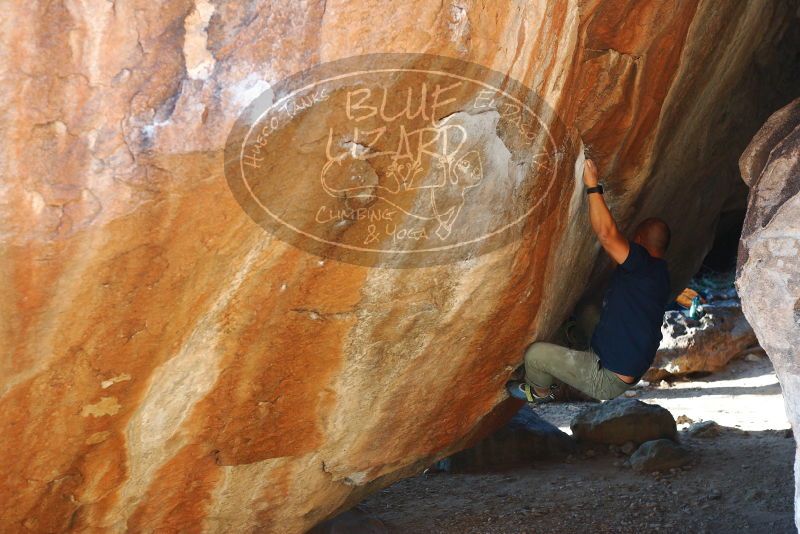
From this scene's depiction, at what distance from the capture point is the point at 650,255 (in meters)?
3.77

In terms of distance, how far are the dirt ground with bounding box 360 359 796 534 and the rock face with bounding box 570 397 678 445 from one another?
5.4 inches

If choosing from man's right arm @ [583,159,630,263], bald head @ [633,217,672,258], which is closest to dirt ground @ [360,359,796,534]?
bald head @ [633,217,672,258]

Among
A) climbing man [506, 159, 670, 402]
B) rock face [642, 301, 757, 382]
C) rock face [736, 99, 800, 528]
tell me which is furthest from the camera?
rock face [642, 301, 757, 382]

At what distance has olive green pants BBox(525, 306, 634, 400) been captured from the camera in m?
3.75

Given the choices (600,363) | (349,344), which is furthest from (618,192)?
(349,344)

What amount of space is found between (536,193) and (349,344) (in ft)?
3.03

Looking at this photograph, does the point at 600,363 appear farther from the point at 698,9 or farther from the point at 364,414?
the point at 698,9

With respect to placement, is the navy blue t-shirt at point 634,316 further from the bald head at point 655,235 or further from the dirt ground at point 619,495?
the dirt ground at point 619,495

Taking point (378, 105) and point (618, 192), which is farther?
point (618, 192)

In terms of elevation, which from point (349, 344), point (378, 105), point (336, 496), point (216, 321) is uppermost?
point (378, 105)

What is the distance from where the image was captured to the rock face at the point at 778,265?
273 centimetres

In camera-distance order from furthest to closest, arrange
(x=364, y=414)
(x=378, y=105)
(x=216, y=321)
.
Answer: (x=364, y=414), (x=216, y=321), (x=378, y=105)

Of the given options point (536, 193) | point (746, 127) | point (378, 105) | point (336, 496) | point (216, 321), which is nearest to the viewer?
point (378, 105)

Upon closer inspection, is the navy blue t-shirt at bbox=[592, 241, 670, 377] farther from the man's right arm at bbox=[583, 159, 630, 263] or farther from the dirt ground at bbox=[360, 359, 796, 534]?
the dirt ground at bbox=[360, 359, 796, 534]
